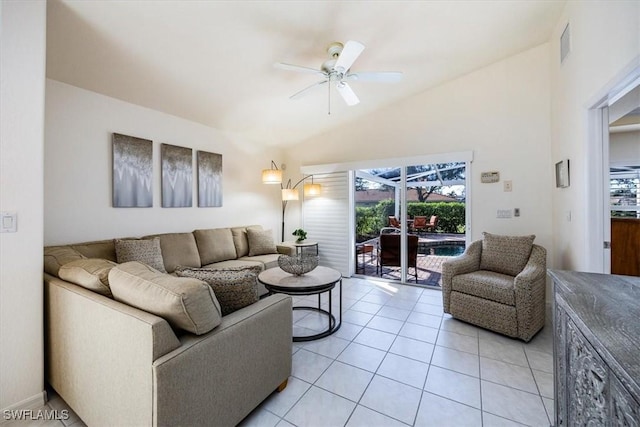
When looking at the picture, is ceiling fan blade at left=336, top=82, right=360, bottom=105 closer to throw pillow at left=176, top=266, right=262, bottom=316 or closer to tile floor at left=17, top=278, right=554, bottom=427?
throw pillow at left=176, top=266, right=262, bottom=316

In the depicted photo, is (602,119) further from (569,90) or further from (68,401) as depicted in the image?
(68,401)

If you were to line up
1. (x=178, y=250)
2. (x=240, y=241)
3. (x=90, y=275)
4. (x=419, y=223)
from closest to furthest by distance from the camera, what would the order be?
1. (x=90, y=275)
2. (x=178, y=250)
3. (x=240, y=241)
4. (x=419, y=223)

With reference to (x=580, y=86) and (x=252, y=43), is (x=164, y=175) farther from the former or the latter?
(x=580, y=86)

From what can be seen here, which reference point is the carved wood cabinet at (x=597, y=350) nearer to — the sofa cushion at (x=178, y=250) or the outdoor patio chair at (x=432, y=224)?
the outdoor patio chair at (x=432, y=224)

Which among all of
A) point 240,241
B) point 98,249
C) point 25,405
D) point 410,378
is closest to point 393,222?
point 240,241

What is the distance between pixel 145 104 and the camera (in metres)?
3.20

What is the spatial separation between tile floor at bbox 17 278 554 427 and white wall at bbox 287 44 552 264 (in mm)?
1493

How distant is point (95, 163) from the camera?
2854 mm

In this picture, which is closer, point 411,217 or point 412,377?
point 412,377

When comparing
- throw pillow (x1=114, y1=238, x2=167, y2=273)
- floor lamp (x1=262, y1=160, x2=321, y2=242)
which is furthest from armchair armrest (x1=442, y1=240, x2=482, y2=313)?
throw pillow (x1=114, y1=238, x2=167, y2=273)

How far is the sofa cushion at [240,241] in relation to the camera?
410 cm

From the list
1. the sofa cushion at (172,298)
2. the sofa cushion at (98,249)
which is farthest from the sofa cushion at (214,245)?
the sofa cushion at (172,298)

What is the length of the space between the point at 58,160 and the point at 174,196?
1.19 metres

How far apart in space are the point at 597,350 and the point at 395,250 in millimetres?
3609
